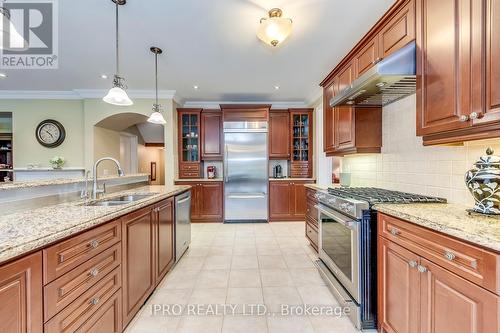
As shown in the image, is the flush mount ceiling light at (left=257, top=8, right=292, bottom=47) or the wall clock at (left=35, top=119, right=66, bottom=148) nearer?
the flush mount ceiling light at (left=257, top=8, right=292, bottom=47)

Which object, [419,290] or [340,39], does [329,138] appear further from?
[419,290]

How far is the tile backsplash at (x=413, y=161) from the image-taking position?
1.64 meters

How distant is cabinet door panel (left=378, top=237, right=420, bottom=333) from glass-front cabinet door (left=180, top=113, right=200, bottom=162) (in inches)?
165

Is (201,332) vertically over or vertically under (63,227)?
under

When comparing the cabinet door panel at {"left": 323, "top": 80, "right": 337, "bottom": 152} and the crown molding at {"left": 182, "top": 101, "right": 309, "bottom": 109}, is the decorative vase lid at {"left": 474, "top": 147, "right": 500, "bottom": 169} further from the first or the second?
the crown molding at {"left": 182, "top": 101, "right": 309, "bottom": 109}

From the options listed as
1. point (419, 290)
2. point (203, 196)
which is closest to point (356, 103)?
point (419, 290)

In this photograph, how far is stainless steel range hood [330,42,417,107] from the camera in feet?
5.28

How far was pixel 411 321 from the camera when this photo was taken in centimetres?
129

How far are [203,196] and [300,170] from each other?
2.19 meters

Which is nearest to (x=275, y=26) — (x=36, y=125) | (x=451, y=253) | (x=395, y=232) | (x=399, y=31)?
(x=399, y=31)

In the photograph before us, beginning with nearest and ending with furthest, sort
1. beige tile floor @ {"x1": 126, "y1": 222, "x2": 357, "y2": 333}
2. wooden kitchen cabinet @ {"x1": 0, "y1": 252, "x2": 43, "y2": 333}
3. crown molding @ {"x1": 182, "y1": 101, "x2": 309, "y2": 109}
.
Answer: wooden kitchen cabinet @ {"x1": 0, "y1": 252, "x2": 43, "y2": 333} → beige tile floor @ {"x1": 126, "y1": 222, "x2": 357, "y2": 333} → crown molding @ {"x1": 182, "y1": 101, "x2": 309, "y2": 109}

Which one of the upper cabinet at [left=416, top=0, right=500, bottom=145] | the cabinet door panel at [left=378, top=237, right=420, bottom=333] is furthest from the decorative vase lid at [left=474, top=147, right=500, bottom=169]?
the cabinet door panel at [left=378, top=237, right=420, bottom=333]

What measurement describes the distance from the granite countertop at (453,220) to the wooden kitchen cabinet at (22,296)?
5.87 feet

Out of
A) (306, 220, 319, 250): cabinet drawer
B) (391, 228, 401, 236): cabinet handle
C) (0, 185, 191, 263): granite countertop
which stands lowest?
(306, 220, 319, 250): cabinet drawer
